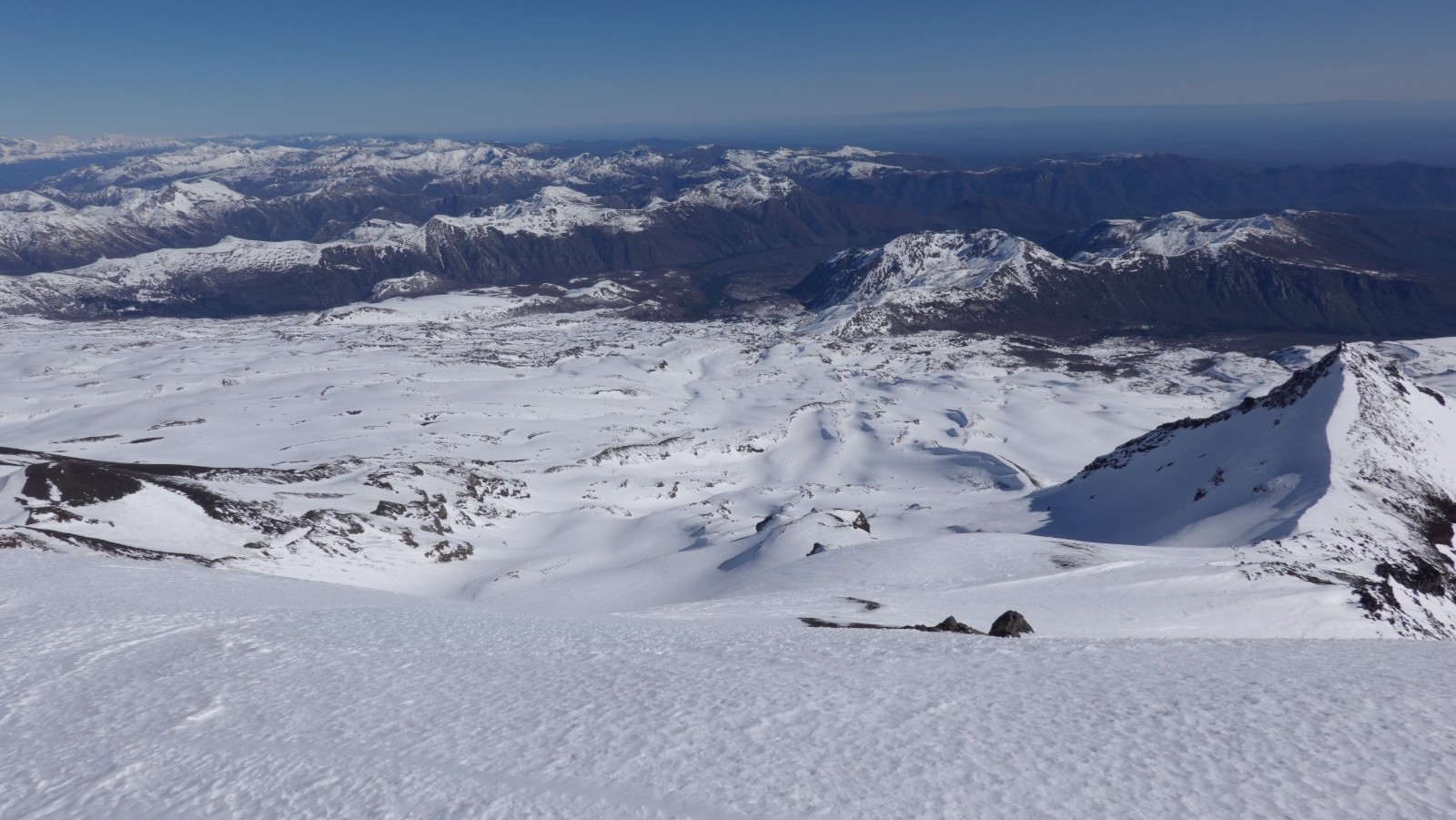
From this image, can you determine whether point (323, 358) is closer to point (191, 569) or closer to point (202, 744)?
point (191, 569)

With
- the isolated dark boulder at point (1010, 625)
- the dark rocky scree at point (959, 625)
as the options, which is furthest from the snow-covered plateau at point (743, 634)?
the isolated dark boulder at point (1010, 625)

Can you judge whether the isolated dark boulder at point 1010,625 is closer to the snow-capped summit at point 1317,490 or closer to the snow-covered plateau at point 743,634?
the snow-covered plateau at point 743,634

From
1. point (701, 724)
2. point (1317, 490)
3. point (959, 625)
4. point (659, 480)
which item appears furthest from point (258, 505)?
point (1317, 490)

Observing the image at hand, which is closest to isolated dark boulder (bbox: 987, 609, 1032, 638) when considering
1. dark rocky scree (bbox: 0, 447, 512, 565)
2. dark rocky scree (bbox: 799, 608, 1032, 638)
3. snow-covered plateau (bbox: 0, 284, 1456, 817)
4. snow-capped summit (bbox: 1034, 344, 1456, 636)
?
dark rocky scree (bbox: 799, 608, 1032, 638)

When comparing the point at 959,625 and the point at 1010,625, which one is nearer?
the point at 959,625

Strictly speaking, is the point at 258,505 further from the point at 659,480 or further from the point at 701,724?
the point at 701,724

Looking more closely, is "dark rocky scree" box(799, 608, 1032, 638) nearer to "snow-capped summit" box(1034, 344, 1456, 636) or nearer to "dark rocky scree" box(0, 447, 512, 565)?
"snow-capped summit" box(1034, 344, 1456, 636)
